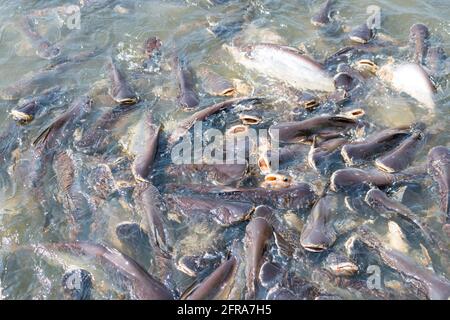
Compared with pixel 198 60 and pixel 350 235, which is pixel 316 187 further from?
pixel 198 60

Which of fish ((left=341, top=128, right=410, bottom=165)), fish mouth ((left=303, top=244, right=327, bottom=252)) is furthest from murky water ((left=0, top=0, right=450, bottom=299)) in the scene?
fish ((left=341, top=128, right=410, bottom=165))

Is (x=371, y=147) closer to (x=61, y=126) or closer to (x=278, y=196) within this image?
(x=278, y=196)

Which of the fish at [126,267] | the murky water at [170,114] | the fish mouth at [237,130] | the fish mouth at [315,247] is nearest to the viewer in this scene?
the fish at [126,267]

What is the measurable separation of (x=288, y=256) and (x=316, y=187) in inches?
40.6

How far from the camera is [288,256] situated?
477cm

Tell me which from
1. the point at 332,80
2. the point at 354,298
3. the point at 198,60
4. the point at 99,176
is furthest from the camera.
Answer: the point at 198,60

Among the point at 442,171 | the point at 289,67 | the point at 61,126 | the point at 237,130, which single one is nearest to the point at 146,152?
the point at 237,130

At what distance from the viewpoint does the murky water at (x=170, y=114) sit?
488 cm

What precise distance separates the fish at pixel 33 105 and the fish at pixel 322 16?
4474mm

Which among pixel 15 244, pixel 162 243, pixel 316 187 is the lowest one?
pixel 15 244

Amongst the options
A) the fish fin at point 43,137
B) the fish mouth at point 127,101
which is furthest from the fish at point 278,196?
the fish fin at point 43,137

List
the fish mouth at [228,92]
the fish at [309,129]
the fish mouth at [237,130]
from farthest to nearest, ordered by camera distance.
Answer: the fish mouth at [228,92], the fish mouth at [237,130], the fish at [309,129]

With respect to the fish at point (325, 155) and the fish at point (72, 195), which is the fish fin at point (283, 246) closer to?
the fish at point (325, 155)

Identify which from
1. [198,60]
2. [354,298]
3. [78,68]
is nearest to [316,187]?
[354,298]
